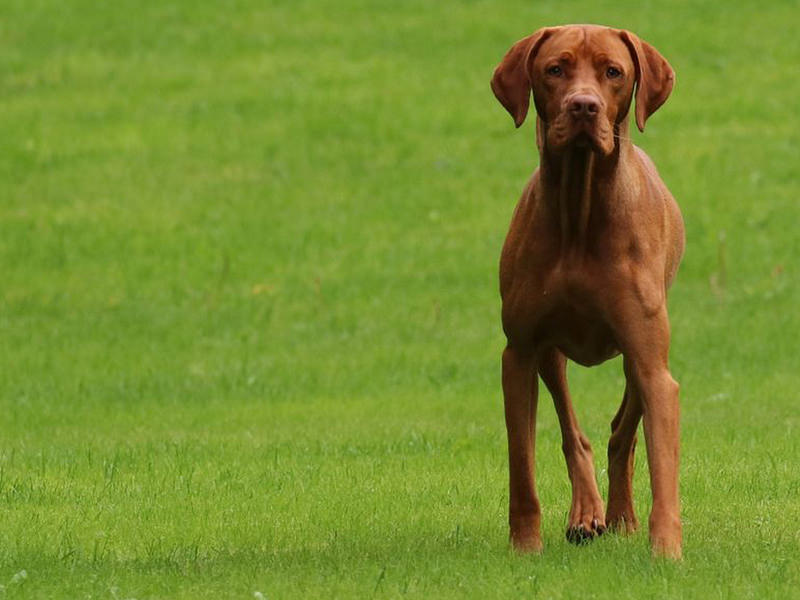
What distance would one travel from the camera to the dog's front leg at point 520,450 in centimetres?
837

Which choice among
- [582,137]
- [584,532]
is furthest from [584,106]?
[584,532]

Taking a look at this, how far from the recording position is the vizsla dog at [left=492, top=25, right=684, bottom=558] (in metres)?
7.85

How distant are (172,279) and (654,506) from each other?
12.7 m

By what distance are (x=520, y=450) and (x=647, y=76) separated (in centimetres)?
176

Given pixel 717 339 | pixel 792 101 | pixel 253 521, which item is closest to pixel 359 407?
pixel 717 339

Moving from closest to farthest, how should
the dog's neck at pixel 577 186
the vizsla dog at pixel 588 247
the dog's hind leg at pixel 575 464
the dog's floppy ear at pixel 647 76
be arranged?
the vizsla dog at pixel 588 247
the dog's floppy ear at pixel 647 76
the dog's neck at pixel 577 186
the dog's hind leg at pixel 575 464

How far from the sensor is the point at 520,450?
27.7ft

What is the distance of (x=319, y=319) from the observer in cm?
1875

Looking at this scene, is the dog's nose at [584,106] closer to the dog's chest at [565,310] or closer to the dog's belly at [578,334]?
the dog's chest at [565,310]

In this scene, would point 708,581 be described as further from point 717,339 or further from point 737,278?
point 737,278

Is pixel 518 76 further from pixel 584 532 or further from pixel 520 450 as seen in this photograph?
pixel 584 532

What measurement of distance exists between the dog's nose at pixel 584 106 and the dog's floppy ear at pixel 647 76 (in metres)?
0.37

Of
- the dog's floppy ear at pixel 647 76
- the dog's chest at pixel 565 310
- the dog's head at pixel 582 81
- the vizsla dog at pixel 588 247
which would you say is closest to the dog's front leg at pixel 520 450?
the vizsla dog at pixel 588 247

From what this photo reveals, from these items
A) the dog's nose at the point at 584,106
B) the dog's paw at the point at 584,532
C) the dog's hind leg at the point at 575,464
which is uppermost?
the dog's nose at the point at 584,106
